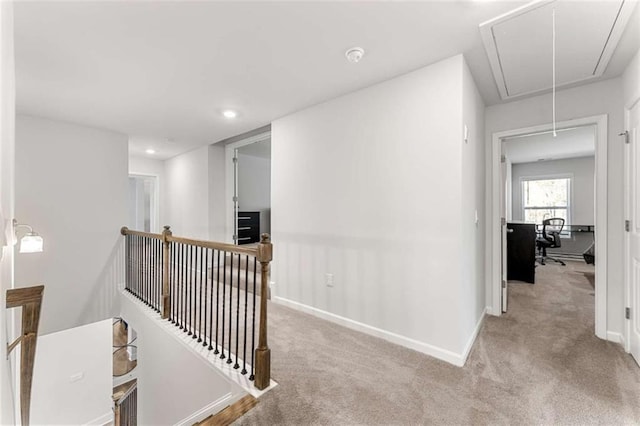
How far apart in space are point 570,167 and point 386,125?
258 inches

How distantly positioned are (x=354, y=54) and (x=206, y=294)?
2.25 metres

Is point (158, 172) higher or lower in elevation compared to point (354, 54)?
lower

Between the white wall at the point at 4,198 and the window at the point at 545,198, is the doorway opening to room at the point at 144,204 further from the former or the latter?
the window at the point at 545,198

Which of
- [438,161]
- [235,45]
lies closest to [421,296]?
[438,161]

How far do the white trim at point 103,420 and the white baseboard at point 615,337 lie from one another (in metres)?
6.69

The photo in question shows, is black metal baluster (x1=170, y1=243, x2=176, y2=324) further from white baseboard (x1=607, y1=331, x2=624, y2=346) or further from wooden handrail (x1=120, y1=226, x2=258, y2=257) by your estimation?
white baseboard (x1=607, y1=331, x2=624, y2=346)

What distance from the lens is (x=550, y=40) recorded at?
1813mm

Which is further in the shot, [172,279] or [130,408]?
[130,408]

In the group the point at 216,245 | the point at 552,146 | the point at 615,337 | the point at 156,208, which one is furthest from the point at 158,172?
the point at 552,146

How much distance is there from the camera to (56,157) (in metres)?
3.51

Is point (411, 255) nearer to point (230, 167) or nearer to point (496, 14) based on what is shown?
point (496, 14)

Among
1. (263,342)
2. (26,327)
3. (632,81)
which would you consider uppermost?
(632,81)

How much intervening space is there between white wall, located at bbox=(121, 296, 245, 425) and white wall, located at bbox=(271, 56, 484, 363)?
1112mm

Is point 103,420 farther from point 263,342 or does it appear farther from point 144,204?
point 263,342
